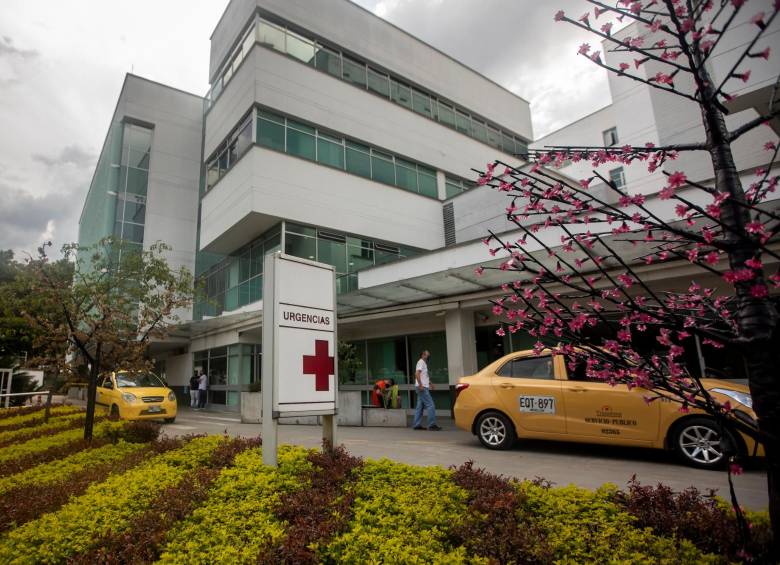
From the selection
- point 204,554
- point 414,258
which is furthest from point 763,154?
point 204,554

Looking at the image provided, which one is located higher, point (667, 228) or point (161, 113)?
point (161, 113)

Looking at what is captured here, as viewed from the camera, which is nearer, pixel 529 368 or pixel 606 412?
pixel 606 412

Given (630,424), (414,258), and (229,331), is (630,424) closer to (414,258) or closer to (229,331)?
(414,258)

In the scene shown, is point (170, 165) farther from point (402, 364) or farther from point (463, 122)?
point (402, 364)

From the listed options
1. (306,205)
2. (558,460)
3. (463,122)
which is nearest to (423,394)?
(558,460)

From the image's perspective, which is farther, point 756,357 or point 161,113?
point 161,113

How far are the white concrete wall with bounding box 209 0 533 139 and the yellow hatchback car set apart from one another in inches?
763

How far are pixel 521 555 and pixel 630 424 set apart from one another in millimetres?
4927

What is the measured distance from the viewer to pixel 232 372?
73.8 feet

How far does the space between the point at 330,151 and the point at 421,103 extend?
7255mm

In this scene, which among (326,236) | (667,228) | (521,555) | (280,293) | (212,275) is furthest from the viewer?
(212,275)

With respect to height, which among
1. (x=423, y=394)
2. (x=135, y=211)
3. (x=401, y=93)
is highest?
(x=401, y=93)

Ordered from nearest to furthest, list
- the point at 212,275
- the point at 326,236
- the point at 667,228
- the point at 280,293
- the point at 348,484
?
the point at 667,228
the point at 348,484
the point at 280,293
the point at 326,236
the point at 212,275

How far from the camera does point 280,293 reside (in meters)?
6.00
